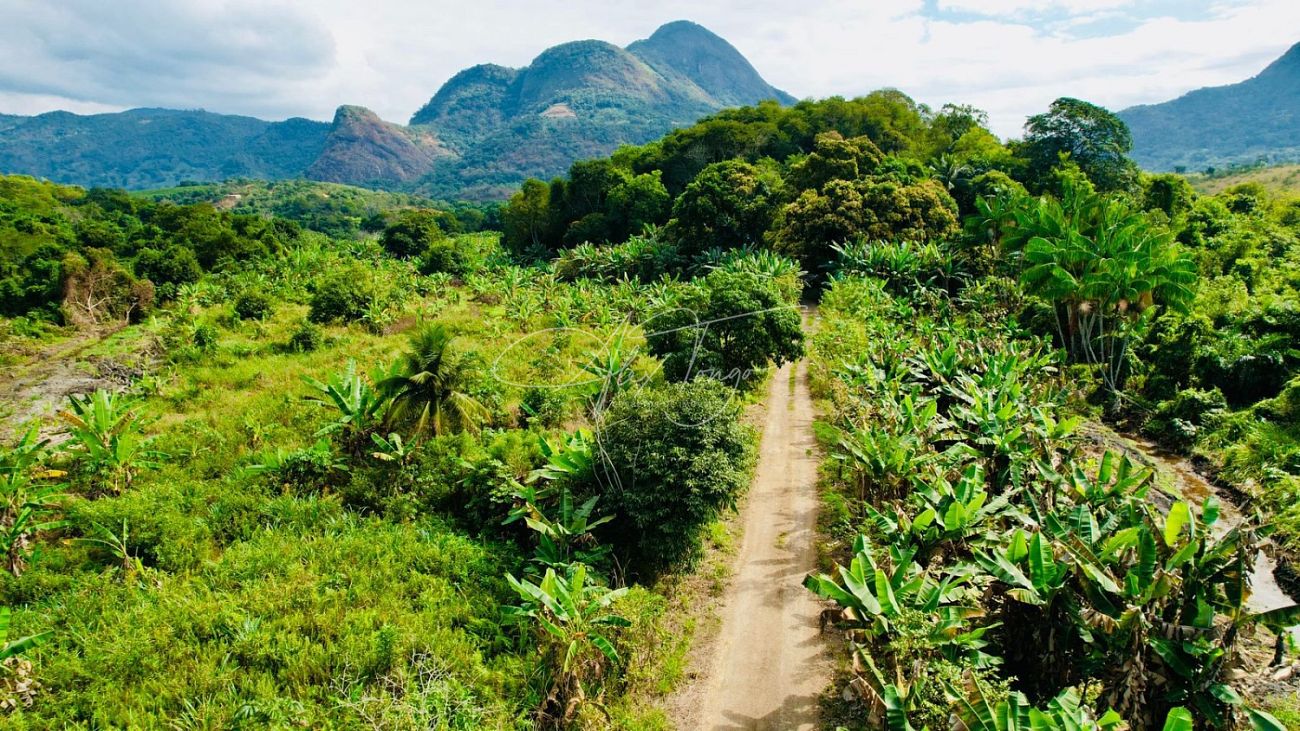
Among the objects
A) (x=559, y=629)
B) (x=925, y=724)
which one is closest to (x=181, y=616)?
(x=559, y=629)

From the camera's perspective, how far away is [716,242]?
3850cm

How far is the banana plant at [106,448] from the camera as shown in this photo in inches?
574

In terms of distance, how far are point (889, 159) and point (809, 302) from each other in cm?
1088

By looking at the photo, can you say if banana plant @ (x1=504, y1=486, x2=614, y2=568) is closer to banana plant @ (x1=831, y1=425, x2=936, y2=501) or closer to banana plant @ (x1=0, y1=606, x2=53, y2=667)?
banana plant @ (x1=831, y1=425, x2=936, y2=501)

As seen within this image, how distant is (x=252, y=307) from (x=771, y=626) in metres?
30.2

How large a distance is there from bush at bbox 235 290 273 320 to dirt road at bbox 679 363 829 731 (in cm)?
2658

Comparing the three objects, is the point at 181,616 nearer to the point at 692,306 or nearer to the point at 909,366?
the point at 692,306

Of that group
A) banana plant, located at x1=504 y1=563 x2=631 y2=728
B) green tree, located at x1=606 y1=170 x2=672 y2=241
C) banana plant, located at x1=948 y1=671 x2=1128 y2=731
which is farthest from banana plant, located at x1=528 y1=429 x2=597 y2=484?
green tree, located at x1=606 y1=170 x2=672 y2=241

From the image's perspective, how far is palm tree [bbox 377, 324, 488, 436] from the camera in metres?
15.1

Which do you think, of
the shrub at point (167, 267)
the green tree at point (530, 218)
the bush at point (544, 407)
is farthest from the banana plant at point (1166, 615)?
the green tree at point (530, 218)

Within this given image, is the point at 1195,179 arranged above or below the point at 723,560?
above

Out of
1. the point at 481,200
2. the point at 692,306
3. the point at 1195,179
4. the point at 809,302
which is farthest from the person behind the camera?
the point at 481,200

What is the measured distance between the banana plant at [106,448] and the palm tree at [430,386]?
18.8 feet

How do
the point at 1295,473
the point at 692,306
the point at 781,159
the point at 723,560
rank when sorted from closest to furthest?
the point at 723,560 < the point at 1295,473 < the point at 692,306 < the point at 781,159
